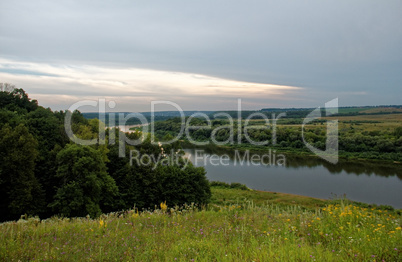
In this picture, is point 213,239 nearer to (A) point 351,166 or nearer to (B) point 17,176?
(B) point 17,176

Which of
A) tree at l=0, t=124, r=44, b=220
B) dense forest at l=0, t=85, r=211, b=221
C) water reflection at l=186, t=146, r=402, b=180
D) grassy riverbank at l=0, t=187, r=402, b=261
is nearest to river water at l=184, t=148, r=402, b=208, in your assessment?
water reflection at l=186, t=146, r=402, b=180

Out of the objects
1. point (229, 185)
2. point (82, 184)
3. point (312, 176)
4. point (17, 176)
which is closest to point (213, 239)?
point (82, 184)

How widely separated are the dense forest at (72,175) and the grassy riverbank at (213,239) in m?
9.09

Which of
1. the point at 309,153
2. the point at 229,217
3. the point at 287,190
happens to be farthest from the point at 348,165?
the point at 229,217

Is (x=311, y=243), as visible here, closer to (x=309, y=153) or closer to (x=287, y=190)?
(x=287, y=190)

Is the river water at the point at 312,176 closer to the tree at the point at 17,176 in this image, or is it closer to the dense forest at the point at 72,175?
the dense forest at the point at 72,175

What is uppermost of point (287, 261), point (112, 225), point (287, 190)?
point (287, 261)

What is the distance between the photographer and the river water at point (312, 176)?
29.0m

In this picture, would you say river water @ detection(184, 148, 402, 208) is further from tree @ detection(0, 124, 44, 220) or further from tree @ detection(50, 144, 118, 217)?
tree @ detection(0, 124, 44, 220)

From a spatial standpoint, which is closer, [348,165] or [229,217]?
[229,217]

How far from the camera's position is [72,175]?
16.4 m

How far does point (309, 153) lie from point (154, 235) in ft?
179

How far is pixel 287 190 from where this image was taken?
3006 cm

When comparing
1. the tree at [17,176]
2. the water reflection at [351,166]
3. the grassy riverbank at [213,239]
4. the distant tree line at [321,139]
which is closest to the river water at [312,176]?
the water reflection at [351,166]
